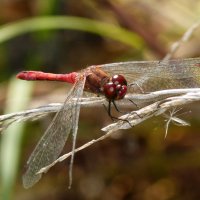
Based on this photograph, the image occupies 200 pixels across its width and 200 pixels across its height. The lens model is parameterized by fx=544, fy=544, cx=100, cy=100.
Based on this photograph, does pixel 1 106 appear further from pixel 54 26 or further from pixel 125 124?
pixel 125 124

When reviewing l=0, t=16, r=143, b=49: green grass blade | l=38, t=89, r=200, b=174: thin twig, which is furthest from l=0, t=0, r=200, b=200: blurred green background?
l=38, t=89, r=200, b=174: thin twig

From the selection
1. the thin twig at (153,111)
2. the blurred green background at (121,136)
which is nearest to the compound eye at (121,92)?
the thin twig at (153,111)

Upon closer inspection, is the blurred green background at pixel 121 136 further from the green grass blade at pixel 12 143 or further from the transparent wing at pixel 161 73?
the transparent wing at pixel 161 73

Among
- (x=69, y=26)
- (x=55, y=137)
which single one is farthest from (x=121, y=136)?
(x=55, y=137)

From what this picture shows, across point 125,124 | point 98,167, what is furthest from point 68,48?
point 125,124

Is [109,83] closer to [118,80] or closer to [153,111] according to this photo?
[118,80]

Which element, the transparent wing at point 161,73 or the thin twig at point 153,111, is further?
the transparent wing at point 161,73

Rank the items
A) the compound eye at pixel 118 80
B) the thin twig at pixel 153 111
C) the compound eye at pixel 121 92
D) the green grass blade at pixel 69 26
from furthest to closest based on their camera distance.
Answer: the green grass blade at pixel 69 26 → the compound eye at pixel 118 80 → the compound eye at pixel 121 92 → the thin twig at pixel 153 111

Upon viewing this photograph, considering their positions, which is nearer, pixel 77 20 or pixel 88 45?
pixel 77 20
